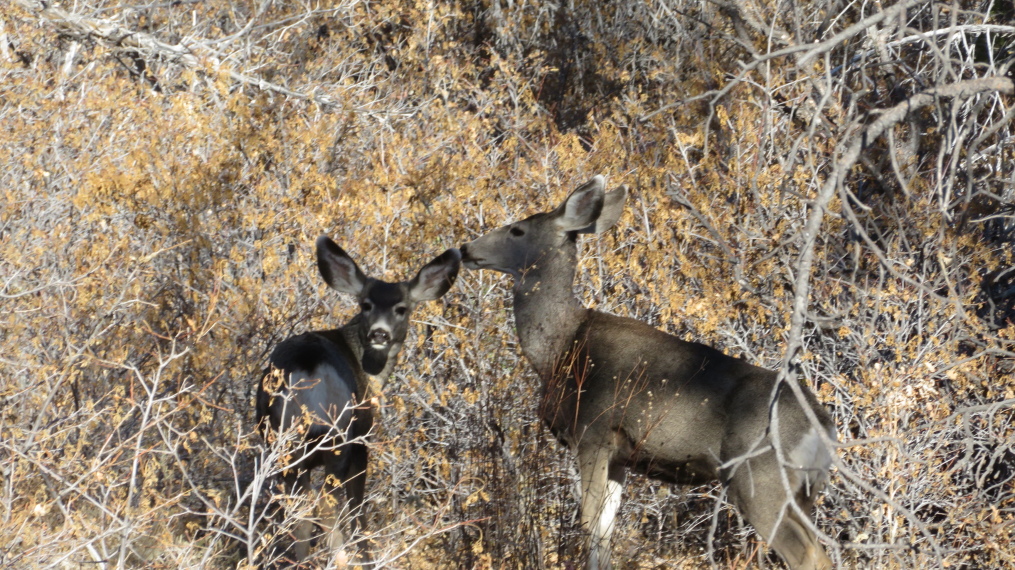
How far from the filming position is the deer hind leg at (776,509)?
5043 millimetres

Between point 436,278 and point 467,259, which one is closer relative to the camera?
point 436,278

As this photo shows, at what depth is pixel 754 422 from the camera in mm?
5184

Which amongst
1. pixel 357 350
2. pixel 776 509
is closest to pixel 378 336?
pixel 357 350

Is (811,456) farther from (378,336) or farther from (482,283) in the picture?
(482,283)

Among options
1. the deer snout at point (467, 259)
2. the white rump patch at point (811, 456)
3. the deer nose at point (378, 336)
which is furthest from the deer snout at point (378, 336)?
the white rump patch at point (811, 456)

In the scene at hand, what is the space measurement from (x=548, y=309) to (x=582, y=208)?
59 cm

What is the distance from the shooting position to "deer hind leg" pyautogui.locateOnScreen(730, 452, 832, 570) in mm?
5043

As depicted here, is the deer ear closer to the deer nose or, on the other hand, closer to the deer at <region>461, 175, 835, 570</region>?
the deer at <region>461, 175, 835, 570</region>

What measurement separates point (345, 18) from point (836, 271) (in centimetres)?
760

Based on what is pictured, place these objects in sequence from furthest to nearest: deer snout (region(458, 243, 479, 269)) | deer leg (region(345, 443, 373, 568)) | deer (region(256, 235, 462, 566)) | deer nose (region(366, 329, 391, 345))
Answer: deer snout (region(458, 243, 479, 269)) < deer nose (region(366, 329, 391, 345)) < deer leg (region(345, 443, 373, 568)) < deer (region(256, 235, 462, 566))

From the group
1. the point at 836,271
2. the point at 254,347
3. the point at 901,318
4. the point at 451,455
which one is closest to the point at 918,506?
the point at 901,318

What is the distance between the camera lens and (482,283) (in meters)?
7.42

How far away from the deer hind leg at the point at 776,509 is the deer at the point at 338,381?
1.71 m

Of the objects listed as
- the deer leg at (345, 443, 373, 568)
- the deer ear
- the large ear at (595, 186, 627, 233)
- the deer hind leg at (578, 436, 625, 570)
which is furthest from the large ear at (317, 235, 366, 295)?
the deer hind leg at (578, 436, 625, 570)
